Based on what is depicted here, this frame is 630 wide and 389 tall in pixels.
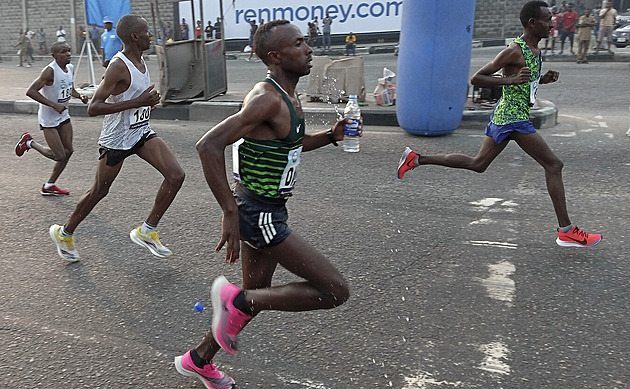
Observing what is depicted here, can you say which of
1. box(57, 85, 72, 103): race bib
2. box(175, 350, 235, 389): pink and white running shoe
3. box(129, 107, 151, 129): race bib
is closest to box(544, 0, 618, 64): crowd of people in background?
box(57, 85, 72, 103): race bib

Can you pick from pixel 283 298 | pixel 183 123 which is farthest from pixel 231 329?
pixel 183 123

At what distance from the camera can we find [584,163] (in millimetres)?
7477

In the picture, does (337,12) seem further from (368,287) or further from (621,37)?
(368,287)

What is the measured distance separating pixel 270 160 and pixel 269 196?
17 centimetres

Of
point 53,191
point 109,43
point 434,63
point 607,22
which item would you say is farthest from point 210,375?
point 607,22

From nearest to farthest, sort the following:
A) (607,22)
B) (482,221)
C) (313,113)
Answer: (482,221)
(313,113)
(607,22)

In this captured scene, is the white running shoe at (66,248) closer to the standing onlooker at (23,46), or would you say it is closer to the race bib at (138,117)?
the race bib at (138,117)

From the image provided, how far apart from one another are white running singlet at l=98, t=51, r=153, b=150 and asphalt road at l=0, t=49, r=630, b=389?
35.7 inches

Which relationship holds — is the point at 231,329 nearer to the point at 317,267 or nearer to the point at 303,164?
the point at 317,267

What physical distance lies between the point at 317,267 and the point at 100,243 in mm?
3116

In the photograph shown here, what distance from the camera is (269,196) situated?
2.95 m

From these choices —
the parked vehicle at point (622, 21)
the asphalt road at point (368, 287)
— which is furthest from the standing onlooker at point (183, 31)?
the asphalt road at point (368, 287)

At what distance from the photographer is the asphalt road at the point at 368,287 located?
3291 mm

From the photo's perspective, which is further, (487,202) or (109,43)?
(109,43)
